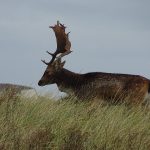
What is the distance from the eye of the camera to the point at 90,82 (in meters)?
17.0

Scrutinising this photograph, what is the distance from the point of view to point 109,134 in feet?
30.7

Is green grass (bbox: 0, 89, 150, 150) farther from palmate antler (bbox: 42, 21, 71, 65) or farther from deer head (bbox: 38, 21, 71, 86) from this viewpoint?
palmate antler (bbox: 42, 21, 71, 65)

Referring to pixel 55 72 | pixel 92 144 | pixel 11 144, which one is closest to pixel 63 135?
pixel 92 144

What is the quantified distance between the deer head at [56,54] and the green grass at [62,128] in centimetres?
527

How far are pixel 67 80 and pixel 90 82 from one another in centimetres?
112

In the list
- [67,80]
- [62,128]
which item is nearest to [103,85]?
[67,80]

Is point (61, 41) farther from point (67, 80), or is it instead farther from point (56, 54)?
point (67, 80)

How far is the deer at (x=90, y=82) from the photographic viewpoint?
53.3 ft

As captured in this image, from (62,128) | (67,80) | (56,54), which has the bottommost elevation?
(67,80)

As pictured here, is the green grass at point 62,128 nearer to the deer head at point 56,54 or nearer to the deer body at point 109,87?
the deer body at point 109,87

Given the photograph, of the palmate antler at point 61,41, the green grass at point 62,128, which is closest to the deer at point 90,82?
the palmate antler at point 61,41

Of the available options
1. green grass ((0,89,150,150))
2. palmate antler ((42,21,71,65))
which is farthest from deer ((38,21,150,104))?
green grass ((0,89,150,150))

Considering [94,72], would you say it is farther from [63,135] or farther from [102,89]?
[63,135]

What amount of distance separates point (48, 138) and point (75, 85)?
9287 millimetres
